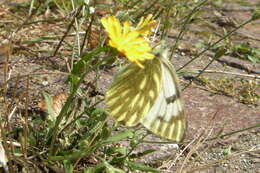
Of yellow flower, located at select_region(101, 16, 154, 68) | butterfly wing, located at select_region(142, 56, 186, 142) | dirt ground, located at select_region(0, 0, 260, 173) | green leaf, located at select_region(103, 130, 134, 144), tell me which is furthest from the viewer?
dirt ground, located at select_region(0, 0, 260, 173)

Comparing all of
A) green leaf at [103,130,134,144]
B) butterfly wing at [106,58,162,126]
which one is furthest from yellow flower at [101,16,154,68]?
green leaf at [103,130,134,144]

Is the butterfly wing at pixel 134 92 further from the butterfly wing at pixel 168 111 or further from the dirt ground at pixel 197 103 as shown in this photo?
the dirt ground at pixel 197 103

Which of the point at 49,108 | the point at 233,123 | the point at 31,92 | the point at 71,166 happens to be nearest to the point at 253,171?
the point at 233,123

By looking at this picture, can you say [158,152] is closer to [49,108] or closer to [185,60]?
[49,108]

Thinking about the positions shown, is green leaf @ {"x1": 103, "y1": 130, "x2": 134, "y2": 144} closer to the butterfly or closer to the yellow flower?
the butterfly

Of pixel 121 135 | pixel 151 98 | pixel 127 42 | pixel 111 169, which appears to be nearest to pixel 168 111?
pixel 151 98

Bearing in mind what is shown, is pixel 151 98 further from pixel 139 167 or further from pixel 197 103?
pixel 197 103

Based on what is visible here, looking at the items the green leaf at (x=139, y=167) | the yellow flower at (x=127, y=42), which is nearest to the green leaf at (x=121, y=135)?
the green leaf at (x=139, y=167)
